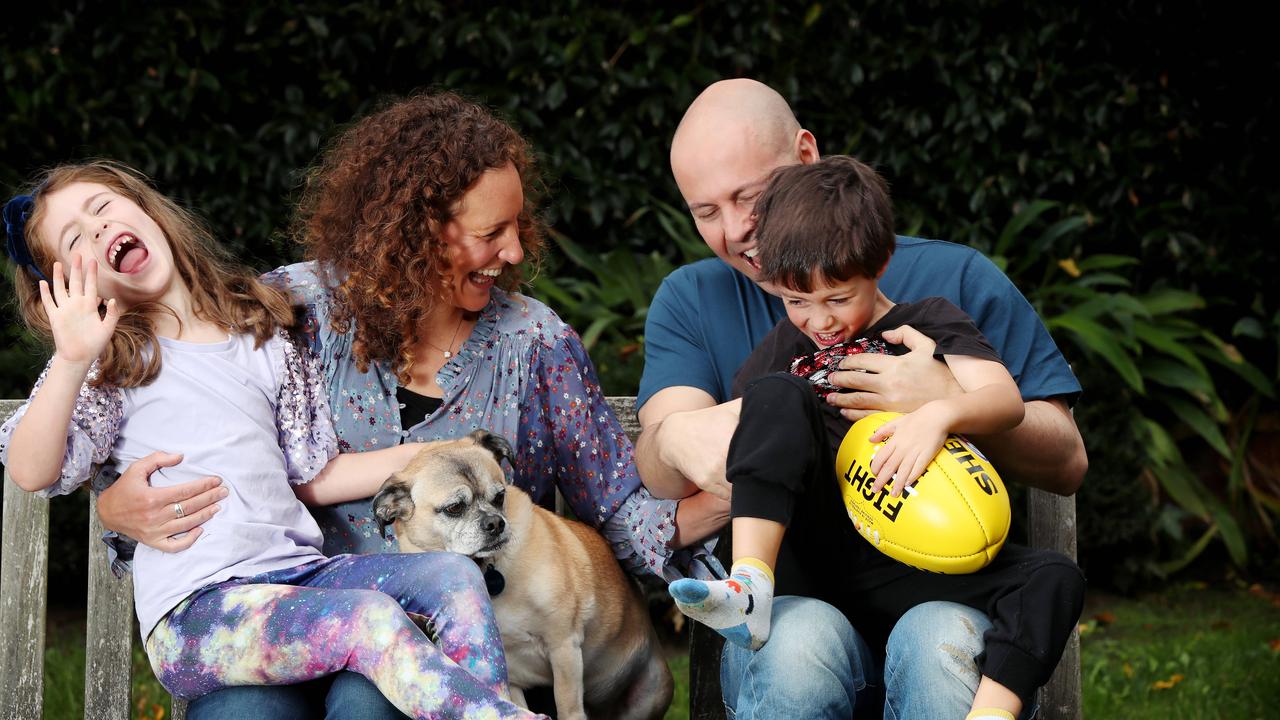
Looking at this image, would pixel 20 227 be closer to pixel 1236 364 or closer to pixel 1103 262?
pixel 1103 262

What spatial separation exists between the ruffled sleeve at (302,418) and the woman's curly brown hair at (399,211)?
0.13 m

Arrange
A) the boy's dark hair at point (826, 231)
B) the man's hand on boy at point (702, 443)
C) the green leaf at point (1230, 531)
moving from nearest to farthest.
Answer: the boy's dark hair at point (826, 231) < the man's hand on boy at point (702, 443) < the green leaf at point (1230, 531)

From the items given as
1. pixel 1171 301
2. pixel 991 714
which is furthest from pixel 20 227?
pixel 1171 301

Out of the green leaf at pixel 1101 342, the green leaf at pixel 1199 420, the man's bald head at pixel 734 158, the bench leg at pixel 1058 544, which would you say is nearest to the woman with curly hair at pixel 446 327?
the man's bald head at pixel 734 158

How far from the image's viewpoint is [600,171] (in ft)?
18.4

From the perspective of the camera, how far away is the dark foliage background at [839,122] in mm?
5332

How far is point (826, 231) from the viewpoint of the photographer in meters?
2.74

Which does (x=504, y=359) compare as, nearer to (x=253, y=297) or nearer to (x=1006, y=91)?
(x=253, y=297)

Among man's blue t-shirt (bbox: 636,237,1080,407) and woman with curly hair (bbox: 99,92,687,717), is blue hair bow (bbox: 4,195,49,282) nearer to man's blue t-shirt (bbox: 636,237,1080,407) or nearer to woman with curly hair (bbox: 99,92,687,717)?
woman with curly hair (bbox: 99,92,687,717)

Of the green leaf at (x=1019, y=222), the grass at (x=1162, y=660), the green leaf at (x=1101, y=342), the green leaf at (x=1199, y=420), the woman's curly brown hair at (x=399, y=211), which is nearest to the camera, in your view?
the woman's curly brown hair at (x=399, y=211)

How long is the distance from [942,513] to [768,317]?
110 cm

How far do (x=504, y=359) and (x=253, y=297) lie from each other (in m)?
0.68

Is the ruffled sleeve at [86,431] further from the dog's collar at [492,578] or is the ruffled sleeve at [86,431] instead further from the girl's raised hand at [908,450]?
the girl's raised hand at [908,450]

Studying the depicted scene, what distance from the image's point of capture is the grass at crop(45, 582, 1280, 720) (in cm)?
465
